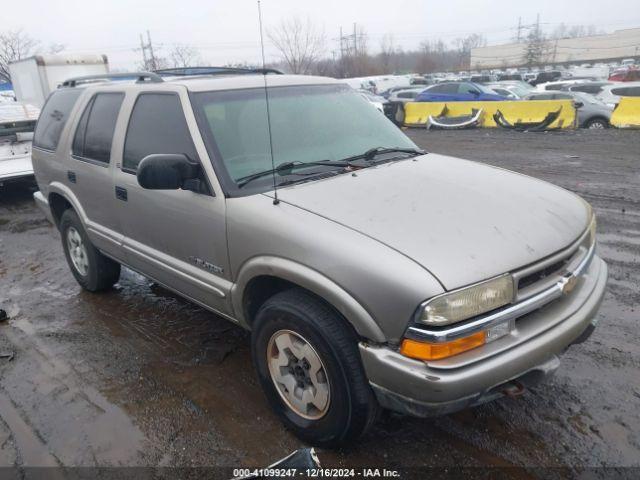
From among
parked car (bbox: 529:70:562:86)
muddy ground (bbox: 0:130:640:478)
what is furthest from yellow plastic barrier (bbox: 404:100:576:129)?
parked car (bbox: 529:70:562:86)

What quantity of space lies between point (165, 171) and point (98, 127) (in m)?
1.60

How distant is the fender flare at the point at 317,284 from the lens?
7.22 ft

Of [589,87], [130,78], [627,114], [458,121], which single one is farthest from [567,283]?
[589,87]

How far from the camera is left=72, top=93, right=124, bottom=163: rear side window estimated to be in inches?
152

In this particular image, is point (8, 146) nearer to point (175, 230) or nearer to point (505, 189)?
point (175, 230)

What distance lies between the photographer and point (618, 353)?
3420 millimetres

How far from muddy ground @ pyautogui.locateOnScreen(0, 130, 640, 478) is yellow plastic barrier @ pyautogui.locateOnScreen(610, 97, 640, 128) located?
10.9 m

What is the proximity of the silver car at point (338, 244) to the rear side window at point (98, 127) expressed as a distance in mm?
Answer: 23

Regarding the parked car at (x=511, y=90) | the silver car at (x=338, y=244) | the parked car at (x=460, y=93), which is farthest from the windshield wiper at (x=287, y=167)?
the parked car at (x=511, y=90)

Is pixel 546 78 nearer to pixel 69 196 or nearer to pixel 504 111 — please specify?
pixel 504 111

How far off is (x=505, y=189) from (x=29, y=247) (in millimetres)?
6009

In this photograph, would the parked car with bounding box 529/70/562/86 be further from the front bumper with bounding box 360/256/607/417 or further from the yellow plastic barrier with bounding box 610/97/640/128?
the front bumper with bounding box 360/256/607/417

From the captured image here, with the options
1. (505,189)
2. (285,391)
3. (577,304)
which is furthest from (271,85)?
(577,304)

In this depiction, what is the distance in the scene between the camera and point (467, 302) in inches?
83.1
